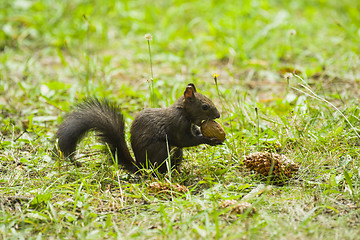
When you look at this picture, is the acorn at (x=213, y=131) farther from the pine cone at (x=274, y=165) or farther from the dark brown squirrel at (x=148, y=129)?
the pine cone at (x=274, y=165)

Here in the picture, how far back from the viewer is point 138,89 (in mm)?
4793

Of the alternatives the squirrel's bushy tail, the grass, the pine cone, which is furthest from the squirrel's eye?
the squirrel's bushy tail

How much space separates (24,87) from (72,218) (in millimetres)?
2665

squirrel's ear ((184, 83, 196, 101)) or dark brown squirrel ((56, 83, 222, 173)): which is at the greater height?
squirrel's ear ((184, 83, 196, 101))

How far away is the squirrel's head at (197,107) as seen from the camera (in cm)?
313

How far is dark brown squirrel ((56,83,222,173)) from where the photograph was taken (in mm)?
2996

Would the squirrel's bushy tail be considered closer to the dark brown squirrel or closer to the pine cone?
the dark brown squirrel

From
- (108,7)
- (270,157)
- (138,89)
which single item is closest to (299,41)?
(138,89)

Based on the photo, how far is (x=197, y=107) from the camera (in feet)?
10.3

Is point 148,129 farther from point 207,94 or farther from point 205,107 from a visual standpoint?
point 207,94

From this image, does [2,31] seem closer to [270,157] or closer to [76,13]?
[76,13]

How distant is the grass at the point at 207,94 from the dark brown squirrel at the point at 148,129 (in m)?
0.14

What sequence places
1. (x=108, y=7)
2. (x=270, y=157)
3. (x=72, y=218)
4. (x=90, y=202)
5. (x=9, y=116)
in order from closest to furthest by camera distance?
(x=72, y=218)
(x=90, y=202)
(x=270, y=157)
(x=9, y=116)
(x=108, y=7)

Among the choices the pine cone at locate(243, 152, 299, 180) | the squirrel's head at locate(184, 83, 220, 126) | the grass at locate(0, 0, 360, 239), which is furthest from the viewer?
the squirrel's head at locate(184, 83, 220, 126)
